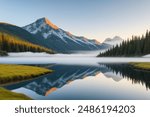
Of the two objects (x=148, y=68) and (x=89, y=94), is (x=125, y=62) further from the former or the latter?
(x=89, y=94)

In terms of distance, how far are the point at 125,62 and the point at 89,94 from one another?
10.4 feet

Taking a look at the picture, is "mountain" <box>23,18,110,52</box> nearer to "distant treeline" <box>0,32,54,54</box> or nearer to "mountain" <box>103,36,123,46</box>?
"mountain" <box>103,36,123,46</box>

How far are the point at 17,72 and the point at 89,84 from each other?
302 centimetres

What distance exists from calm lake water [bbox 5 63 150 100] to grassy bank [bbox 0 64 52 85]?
28 centimetres

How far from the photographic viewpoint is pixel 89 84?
50.9 ft

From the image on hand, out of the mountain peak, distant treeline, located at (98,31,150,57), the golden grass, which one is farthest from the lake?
the mountain peak

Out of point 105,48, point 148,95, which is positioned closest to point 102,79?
point 105,48

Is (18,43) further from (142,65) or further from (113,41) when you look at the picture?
(142,65)

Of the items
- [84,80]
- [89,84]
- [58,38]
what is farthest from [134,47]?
[58,38]

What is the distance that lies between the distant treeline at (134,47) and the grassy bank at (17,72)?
2821 mm

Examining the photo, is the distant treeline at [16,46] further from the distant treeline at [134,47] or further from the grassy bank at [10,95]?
the distant treeline at [134,47]

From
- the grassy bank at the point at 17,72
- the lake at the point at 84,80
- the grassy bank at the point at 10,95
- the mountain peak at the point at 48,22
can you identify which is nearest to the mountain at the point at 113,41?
the lake at the point at 84,80

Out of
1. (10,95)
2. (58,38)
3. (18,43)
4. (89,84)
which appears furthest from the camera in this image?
(18,43)

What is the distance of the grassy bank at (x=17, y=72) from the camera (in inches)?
583
